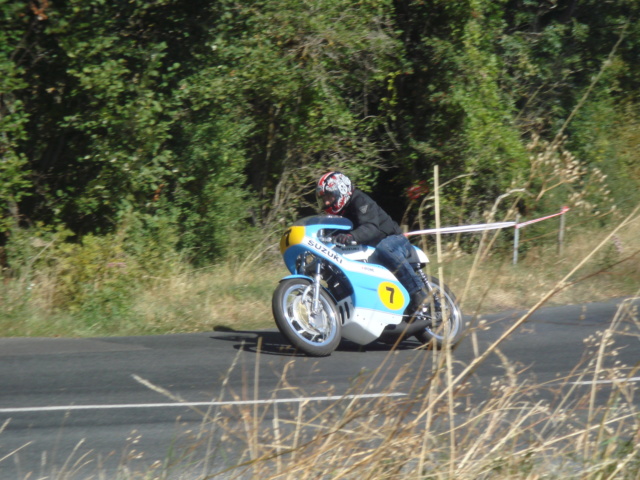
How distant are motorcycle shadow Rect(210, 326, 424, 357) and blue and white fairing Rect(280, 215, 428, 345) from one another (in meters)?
0.30

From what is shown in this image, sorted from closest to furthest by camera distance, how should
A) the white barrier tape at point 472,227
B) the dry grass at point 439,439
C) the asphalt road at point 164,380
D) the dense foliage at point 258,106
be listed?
the dry grass at point 439,439 < the white barrier tape at point 472,227 < the asphalt road at point 164,380 < the dense foliage at point 258,106

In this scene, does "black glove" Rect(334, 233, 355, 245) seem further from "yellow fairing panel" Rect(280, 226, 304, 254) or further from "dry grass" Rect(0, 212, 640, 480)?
"dry grass" Rect(0, 212, 640, 480)

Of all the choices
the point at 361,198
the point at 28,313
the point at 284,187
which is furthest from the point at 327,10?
the point at 28,313

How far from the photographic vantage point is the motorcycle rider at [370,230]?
914 cm

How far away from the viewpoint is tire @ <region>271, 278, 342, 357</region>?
870 centimetres

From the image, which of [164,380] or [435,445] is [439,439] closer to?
[435,445]

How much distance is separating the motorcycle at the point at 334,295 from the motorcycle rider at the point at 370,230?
3.3 inches

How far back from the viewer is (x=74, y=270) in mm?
11500

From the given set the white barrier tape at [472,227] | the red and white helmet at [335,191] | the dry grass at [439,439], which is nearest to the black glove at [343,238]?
the red and white helmet at [335,191]

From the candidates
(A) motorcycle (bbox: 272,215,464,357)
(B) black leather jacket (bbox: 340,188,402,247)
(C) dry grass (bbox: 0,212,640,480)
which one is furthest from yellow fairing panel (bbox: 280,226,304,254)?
(C) dry grass (bbox: 0,212,640,480)

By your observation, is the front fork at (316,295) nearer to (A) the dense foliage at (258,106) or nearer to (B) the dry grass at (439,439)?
(A) the dense foliage at (258,106)

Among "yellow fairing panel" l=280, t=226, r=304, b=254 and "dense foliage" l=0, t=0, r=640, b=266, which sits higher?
"dense foliage" l=0, t=0, r=640, b=266

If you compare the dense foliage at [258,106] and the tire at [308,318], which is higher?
the dense foliage at [258,106]

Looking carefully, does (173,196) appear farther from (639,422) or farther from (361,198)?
(639,422)
